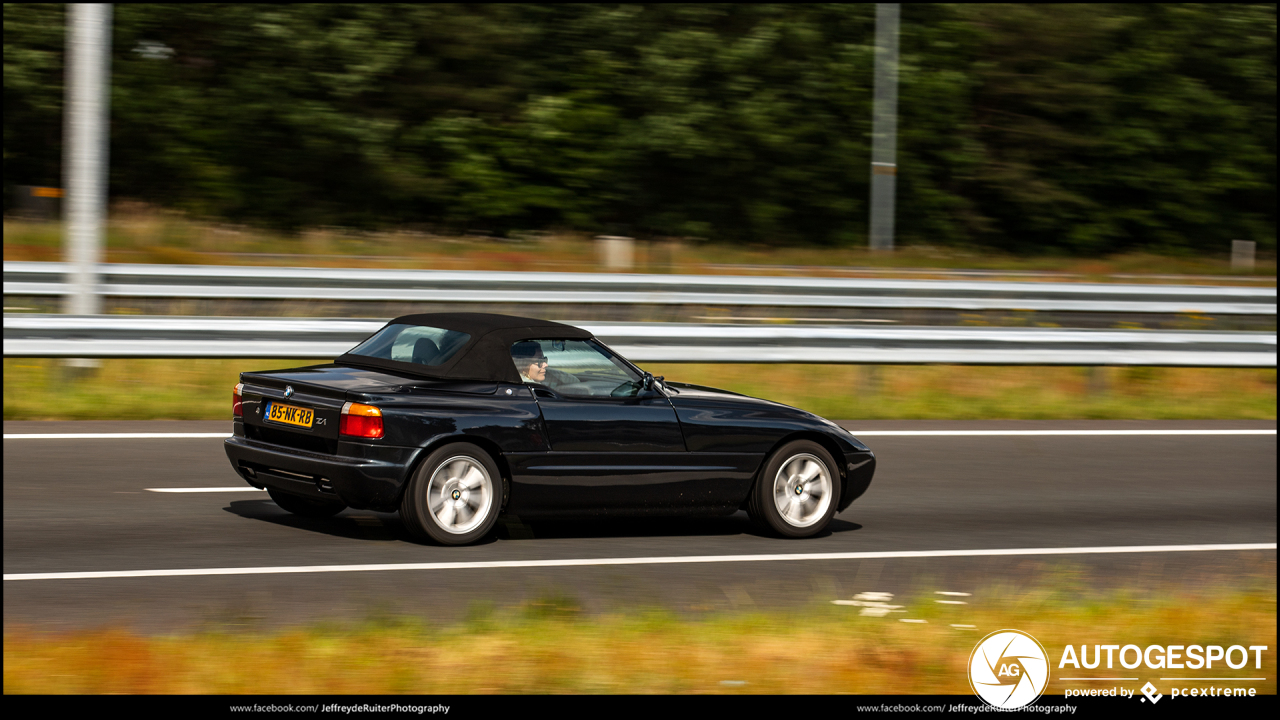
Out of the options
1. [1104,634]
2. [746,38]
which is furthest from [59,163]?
[1104,634]

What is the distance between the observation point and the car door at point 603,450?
8.18 m

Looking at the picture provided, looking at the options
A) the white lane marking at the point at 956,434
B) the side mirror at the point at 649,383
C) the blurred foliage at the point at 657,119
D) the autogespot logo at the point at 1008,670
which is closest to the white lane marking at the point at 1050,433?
the white lane marking at the point at 956,434

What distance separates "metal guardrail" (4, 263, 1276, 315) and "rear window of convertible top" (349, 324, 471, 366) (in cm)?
689

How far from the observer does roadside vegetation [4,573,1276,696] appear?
5207 millimetres

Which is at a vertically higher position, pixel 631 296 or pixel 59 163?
pixel 59 163

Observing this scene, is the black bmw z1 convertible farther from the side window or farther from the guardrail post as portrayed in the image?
the guardrail post

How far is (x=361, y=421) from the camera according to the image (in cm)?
762

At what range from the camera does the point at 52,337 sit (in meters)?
12.4

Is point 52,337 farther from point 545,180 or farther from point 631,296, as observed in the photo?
point 545,180

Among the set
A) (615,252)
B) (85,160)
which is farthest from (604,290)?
(615,252)

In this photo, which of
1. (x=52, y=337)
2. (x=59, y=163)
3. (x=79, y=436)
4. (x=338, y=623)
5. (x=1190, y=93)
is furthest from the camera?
(x=1190, y=93)

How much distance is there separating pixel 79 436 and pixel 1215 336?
1081cm

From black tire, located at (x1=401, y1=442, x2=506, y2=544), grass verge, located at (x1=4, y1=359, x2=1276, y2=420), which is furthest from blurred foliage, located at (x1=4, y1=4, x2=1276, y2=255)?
black tire, located at (x1=401, y1=442, x2=506, y2=544)

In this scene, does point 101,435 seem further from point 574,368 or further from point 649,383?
point 649,383
